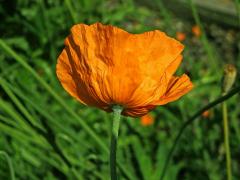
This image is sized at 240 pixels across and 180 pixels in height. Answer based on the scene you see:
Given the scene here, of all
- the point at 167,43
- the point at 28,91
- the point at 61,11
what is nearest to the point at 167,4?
the point at 61,11

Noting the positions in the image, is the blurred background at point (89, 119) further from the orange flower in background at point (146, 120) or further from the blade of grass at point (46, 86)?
the blade of grass at point (46, 86)

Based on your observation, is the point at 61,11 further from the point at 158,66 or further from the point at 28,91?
the point at 158,66

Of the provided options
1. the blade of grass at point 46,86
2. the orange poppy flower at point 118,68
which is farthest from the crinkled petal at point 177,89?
the blade of grass at point 46,86

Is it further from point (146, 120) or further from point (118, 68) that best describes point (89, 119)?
point (118, 68)

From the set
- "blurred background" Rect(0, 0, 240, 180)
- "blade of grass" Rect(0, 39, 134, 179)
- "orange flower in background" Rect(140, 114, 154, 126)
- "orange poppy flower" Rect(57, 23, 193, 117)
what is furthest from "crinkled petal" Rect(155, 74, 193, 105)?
"orange flower in background" Rect(140, 114, 154, 126)

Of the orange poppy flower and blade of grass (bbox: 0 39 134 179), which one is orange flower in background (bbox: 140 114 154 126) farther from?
the orange poppy flower

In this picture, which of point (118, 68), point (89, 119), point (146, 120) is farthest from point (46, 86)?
point (146, 120)

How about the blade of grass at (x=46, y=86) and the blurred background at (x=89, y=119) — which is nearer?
the blade of grass at (x=46, y=86)

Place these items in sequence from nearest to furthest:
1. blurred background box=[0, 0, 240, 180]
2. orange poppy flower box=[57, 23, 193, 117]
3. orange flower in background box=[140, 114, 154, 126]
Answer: orange poppy flower box=[57, 23, 193, 117] → blurred background box=[0, 0, 240, 180] → orange flower in background box=[140, 114, 154, 126]

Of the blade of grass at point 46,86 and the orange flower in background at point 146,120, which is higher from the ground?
the blade of grass at point 46,86
